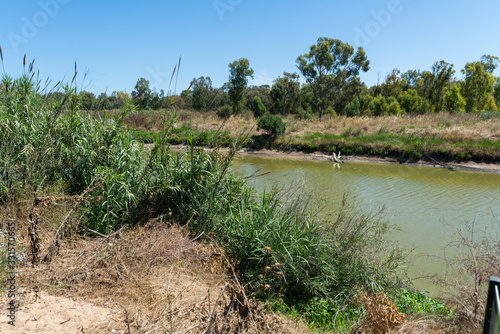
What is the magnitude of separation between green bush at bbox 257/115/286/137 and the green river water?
2.82 metres

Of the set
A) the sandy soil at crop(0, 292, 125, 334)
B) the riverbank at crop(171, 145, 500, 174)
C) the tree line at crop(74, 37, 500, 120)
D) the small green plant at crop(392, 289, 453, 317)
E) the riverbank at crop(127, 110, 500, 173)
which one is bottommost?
the small green plant at crop(392, 289, 453, 317)

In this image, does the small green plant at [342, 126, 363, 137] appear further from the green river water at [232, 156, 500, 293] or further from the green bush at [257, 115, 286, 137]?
the green bush at [257, 115, 286, 137]

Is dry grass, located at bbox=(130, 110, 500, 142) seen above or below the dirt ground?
above

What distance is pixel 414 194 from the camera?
11.4 metres

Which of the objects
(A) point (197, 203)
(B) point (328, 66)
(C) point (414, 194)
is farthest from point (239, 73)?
(A) point (197, 203)

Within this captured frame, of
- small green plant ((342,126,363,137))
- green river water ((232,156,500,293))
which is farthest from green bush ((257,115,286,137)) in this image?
small green plant ((342,126,363,137))

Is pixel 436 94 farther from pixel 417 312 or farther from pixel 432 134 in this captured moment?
pixel 417 312

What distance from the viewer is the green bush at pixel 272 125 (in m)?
21.7

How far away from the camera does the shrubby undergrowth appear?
163 inches

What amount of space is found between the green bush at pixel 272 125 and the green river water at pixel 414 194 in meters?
2.82

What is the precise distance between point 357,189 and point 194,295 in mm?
9774

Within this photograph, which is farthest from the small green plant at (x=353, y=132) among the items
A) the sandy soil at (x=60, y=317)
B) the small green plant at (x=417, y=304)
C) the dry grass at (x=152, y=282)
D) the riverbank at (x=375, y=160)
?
the sandy soil at (x=60, y=317)

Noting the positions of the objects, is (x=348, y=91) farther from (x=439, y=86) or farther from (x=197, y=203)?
(x=197, y=203)

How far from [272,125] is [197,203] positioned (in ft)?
58.0
